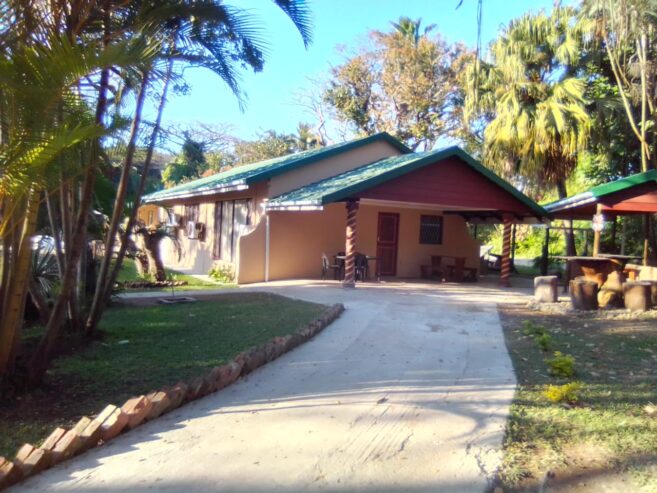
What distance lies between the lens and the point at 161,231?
1345 cm

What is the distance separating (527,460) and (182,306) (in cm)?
790

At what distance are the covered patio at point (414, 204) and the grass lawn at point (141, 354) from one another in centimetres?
344

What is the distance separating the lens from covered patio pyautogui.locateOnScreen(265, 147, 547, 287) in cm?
1322

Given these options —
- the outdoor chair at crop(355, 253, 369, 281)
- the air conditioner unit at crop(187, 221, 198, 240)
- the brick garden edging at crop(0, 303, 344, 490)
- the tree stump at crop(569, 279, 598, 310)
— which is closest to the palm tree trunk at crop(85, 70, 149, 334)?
the brick garden edging at crop(0, 303, 344, 490)

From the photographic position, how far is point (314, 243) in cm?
1564

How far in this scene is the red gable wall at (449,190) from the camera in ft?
44.5

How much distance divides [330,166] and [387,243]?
3.30 metres

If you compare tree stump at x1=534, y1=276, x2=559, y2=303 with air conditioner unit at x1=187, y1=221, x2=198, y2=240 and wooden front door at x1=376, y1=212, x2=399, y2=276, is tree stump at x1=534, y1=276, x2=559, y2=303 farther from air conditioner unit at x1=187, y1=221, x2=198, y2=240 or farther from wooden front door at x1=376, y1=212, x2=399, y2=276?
air conditioner unit at x1=187, y1=221, x2=198, y2=240

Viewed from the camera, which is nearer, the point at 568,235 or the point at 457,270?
the point at 457,270

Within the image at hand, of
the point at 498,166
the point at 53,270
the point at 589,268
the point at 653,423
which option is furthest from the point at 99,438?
the point at 498,166

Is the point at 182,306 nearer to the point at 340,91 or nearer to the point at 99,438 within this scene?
the point at 99,438

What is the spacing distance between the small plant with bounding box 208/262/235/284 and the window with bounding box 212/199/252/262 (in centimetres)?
33

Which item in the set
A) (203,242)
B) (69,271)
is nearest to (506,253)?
(203,242)

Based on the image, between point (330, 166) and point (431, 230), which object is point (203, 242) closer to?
point (330, 166)
